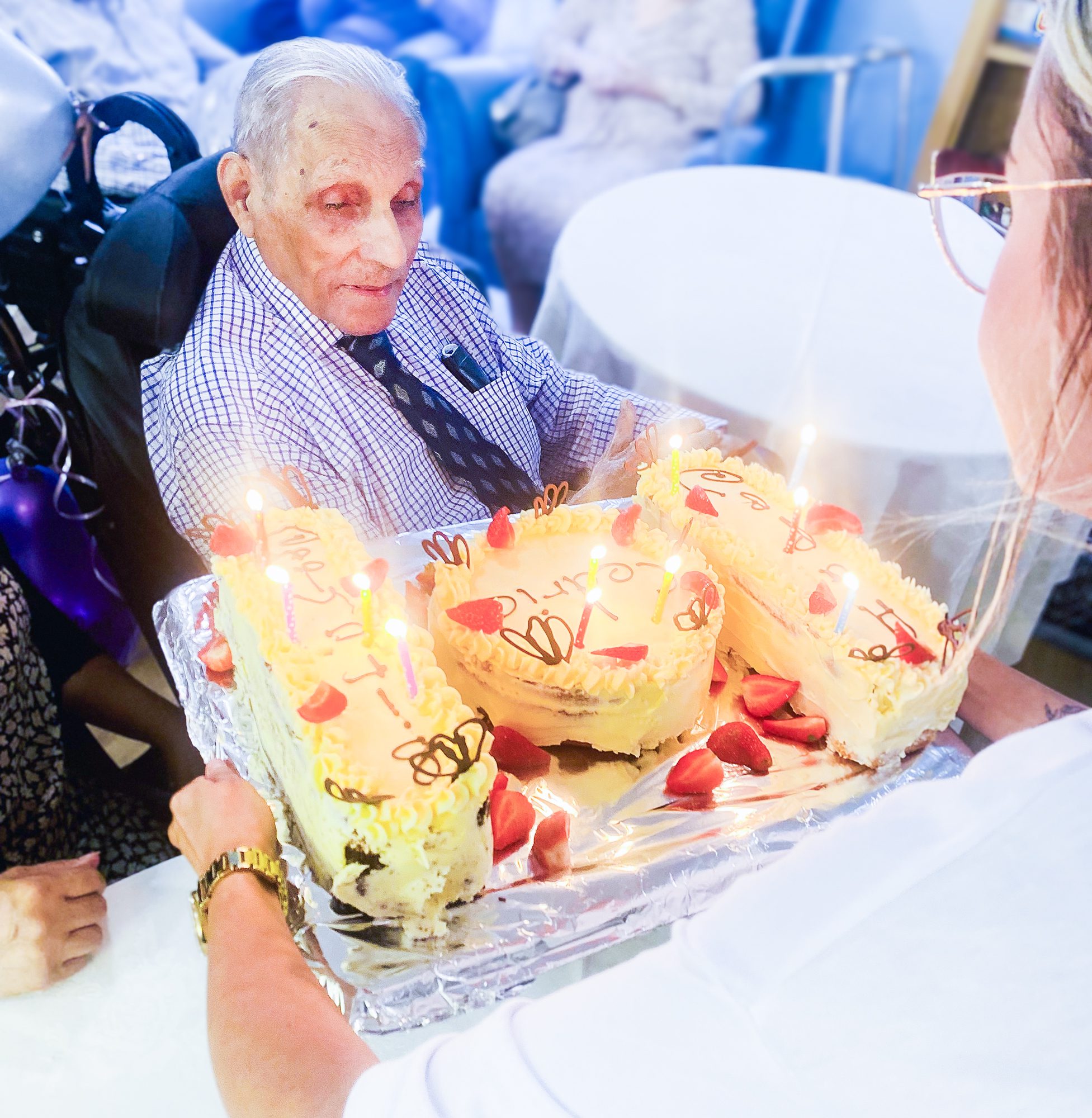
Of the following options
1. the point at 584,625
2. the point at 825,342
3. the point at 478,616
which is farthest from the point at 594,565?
the point at 825,342

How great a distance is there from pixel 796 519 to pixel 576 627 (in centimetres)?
54

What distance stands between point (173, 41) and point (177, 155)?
1.56 ft

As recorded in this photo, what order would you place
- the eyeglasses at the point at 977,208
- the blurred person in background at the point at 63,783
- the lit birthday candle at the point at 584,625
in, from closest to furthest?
1. the eyeglasses at the point at 977,208
2. the blurred person in background at the point at 63,783
3. the lit birthday candle at the point at 584,625

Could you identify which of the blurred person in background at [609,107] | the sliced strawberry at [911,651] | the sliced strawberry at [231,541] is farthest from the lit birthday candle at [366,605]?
the blurred person in background at [609,107]

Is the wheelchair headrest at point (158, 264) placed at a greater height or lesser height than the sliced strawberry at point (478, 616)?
greater

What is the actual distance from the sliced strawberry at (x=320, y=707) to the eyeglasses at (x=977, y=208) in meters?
1.08

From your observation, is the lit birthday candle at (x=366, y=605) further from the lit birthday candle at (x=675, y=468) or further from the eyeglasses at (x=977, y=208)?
the eyeglasses at (x=977, y=208)

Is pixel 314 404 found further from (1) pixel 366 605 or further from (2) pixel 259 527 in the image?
(1) pixel 366 605

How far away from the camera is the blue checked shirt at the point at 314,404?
56.6 inches

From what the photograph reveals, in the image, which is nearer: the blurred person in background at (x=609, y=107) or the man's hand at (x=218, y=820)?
the man's hand at (x=218, y=820)

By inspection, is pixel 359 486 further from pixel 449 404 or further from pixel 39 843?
pixel 39 843

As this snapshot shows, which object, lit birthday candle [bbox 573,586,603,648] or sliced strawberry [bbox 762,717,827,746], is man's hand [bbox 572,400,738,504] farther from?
sliced strawberry [bbox 762,717,827,746]

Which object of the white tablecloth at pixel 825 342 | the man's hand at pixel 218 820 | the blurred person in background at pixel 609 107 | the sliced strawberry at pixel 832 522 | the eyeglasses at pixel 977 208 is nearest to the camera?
the eyeglasses at pixel 977 208

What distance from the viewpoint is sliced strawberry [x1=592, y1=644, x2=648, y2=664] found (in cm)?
156
